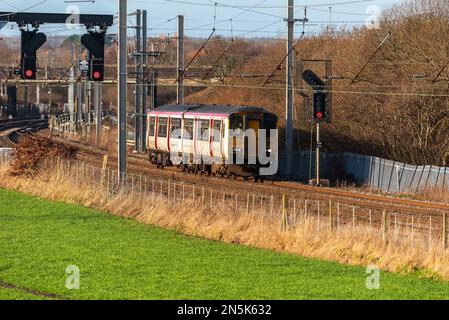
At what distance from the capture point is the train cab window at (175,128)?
156 ft

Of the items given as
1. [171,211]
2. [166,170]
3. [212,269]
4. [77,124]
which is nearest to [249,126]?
[166,170]

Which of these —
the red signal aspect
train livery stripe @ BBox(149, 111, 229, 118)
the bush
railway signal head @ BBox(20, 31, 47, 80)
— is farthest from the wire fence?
train livery stripe @ BBox(149, 111, 229, 118)

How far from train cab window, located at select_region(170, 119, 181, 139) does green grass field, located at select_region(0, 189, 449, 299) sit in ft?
66.7

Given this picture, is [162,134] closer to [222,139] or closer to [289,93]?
[222,139]

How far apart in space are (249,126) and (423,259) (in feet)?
76.0

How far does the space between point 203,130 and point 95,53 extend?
10.3 metres

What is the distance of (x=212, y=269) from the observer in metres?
19.7

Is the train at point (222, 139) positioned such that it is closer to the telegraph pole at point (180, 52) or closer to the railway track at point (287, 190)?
the railway track at point (287, 190)

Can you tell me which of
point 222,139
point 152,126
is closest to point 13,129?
point 152,126

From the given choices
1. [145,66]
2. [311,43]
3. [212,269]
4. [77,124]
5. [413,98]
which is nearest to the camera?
[212,269]

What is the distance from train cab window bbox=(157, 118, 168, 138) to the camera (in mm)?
49562

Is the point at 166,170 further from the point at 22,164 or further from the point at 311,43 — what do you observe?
the point at 311,43

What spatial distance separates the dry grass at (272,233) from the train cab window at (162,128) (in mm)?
14965

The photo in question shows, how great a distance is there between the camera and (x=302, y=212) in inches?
1150
